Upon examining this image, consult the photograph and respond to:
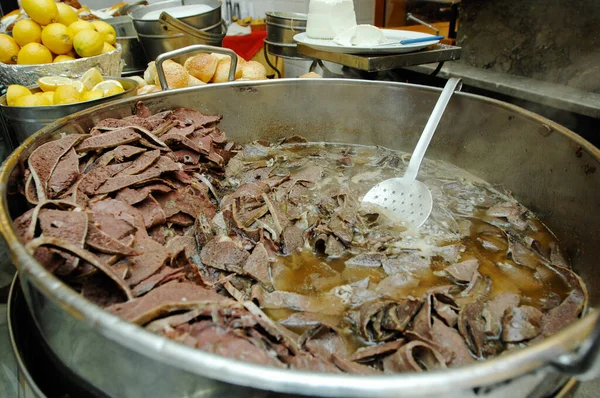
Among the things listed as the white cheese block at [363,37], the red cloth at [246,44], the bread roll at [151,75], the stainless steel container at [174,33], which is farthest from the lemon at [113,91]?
the red cloth at [246,44]

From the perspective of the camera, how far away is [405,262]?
5.32 feet

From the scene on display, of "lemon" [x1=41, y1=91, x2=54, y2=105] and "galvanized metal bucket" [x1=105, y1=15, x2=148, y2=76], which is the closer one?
"lemon" [x1=41, y1=91, x2=54, y2=105]

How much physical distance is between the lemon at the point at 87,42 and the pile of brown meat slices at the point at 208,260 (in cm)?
82

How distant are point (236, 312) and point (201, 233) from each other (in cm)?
70

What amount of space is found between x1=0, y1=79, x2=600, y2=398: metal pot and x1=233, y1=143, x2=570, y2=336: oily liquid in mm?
123

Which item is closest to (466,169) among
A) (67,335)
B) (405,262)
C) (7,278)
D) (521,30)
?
(405,262)

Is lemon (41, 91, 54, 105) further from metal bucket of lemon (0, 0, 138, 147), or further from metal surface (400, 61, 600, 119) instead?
metal surface (400, 61, 600, 119)

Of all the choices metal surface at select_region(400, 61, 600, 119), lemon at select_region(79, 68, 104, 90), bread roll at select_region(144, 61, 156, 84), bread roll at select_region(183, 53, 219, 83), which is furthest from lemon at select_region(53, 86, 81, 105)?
metal surface at select_region(400, 61, 600, 119)

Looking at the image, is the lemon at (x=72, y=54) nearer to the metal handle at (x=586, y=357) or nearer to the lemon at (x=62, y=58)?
the lemon at (x=62, y=58)

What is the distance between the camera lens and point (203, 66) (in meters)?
2.92

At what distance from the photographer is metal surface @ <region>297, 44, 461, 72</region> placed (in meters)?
2.46

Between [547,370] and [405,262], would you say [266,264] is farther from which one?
[547,370]

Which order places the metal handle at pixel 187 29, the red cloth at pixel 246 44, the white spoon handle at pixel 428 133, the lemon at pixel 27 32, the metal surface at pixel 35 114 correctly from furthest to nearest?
the red cloth at pixel 246 44, the metal handle at pixel 187 29, the lemon at pixel 27 32, the white spoon handle at pixel 428 133, the metal surface at pixel 35 114

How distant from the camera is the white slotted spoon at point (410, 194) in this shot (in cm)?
193
